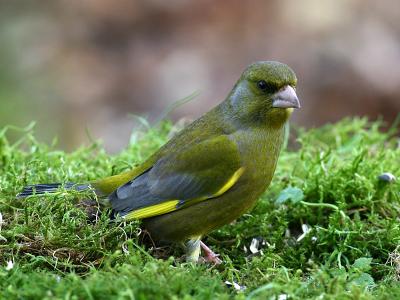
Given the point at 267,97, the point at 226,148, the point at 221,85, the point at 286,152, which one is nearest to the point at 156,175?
the point at 226,148

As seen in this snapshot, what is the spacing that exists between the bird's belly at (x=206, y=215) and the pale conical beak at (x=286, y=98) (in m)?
0.49

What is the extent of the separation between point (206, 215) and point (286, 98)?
89cm

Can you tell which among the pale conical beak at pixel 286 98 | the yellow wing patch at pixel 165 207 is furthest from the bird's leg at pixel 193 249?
the pale conical beak at pixel 286 98

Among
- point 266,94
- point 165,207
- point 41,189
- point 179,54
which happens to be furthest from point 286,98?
point 179,54

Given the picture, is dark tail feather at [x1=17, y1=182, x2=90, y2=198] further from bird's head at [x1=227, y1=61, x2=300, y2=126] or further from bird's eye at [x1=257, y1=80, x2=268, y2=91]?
bird's eye at [x1=257, y1=80, x2=268, y2=91]

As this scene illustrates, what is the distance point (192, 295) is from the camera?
3.68 m

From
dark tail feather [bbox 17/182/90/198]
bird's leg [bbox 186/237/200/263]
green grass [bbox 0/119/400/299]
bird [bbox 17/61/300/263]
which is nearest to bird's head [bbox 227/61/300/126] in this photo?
bird [bbox 17/61/300/263]

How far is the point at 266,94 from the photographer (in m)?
5.05

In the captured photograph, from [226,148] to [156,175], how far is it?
0.51 m

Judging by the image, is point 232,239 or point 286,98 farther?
point 232,239

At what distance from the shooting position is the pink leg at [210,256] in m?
4.91

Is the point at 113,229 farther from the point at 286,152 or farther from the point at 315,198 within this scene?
the point at 286,152

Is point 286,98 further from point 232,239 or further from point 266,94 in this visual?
point 232,239

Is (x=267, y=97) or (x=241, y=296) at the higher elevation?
(x=267, y=97)
